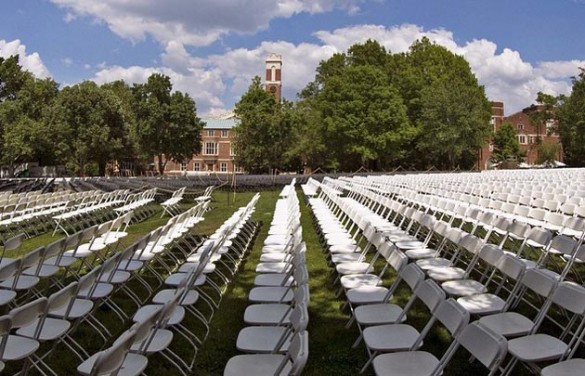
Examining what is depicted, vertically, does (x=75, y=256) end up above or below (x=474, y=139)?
below

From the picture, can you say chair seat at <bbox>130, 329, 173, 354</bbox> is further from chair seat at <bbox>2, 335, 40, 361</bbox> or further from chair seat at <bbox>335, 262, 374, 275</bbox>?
chair seat at <bbox>335, 262, 374, 275</bbox>

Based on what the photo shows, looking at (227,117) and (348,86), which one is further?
(227,117)

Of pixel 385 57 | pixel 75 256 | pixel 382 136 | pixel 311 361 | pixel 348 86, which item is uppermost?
pixel 385 57

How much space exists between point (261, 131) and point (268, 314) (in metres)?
41.6

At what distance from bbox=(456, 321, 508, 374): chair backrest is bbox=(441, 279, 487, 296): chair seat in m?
1.53

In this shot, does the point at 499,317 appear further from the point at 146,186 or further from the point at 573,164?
the point at 573,164

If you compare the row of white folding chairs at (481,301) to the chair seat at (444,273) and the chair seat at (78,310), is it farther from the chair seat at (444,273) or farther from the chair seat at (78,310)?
the chair seat at (78,310)

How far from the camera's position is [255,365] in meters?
3.14

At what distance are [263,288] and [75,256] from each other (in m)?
2.68

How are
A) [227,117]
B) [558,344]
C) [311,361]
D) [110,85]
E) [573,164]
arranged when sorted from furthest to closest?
[227,117]
[110,85]
[573,164]
[311,361]
[558,344]

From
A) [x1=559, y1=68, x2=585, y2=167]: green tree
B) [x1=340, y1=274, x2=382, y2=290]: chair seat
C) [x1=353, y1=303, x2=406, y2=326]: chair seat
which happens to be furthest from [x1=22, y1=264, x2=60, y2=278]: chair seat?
[x1=559, y1=68, x2=585, y2=167]: green tree

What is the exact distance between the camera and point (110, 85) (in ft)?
206

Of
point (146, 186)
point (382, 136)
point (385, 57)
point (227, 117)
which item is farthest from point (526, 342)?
point (227, 117)

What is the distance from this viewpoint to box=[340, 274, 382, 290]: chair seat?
4.75m
